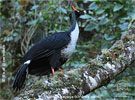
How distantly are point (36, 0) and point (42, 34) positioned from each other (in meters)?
0.87

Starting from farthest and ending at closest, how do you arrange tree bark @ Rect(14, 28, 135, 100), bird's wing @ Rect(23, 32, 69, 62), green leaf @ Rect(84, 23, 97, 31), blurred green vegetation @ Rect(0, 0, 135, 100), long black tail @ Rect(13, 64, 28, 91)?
green leaf @ Rect(84, 23, 97, 31), blurred green vegetation @ Rect(0, 0, 135, 100), bird's wing @ Rect(23, 32, 69, 62), long black tail @ Rect(13, 64, 28, 91), tree bark @ Rect(14, 28, 135, 100)

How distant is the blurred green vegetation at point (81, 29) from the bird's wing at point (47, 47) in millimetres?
684

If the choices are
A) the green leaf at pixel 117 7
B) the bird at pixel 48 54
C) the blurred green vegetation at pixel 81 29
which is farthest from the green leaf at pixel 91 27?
the bird at pixel 48 54

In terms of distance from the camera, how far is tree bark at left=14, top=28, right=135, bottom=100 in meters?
1.40

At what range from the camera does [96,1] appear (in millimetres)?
3594

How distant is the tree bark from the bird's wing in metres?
0.82

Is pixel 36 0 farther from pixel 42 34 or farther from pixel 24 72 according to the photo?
pixel 24 72

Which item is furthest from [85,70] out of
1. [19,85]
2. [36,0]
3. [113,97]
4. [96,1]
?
[36,0]

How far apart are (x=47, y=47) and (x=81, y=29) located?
9.40 ft

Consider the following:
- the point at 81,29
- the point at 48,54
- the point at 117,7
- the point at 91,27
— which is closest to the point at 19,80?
the point at 48,54

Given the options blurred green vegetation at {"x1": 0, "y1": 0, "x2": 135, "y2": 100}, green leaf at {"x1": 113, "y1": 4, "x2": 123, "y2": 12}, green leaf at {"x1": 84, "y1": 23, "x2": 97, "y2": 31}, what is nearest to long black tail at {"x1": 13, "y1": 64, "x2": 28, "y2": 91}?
blurred green vegetation at {"x1": 0, "y1": 0, "x2": 135, "y2": 100}

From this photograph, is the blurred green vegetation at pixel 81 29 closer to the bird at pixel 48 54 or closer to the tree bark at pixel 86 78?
the bird at pixel 48 54

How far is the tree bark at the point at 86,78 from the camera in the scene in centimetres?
140

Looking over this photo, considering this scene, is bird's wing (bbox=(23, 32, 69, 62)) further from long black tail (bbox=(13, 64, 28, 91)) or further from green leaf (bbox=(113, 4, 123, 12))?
green leaf (bbox=(113, 4, 123, 12))
